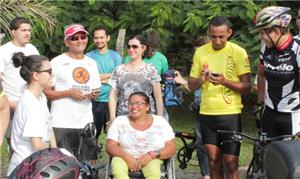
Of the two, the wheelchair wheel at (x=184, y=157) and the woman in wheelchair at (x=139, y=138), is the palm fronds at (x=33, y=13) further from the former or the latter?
the woman in wheelchair at (x=139, y=138)

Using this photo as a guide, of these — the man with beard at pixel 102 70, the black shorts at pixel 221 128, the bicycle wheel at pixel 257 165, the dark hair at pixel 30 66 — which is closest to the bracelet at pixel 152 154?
the black shorts at pixel 221 128

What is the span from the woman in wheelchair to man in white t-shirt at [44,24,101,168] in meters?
0.49

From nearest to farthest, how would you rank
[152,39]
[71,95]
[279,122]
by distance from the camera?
[279,122] → [71,95] → [152,39]

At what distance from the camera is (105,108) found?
24.4 feet

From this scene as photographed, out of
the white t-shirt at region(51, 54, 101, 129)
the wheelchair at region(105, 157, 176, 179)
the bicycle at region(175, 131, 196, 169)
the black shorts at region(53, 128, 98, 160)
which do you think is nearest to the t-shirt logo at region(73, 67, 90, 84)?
the white t-shirt at region(51, 54, 101, 129)

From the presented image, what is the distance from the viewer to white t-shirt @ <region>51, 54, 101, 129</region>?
631 centimetres

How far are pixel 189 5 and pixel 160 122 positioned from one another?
535 cm

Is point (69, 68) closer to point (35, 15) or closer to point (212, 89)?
point (212, 89)

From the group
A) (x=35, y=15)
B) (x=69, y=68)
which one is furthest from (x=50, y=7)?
(x=69, y=68)

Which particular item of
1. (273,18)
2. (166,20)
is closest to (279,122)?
(273,18)

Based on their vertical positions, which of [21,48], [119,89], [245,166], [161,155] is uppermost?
[21,48]

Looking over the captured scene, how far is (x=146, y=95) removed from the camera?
5.95 m

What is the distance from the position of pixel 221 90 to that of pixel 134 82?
896mm

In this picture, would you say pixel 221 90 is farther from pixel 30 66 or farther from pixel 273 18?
pixel 30 66
